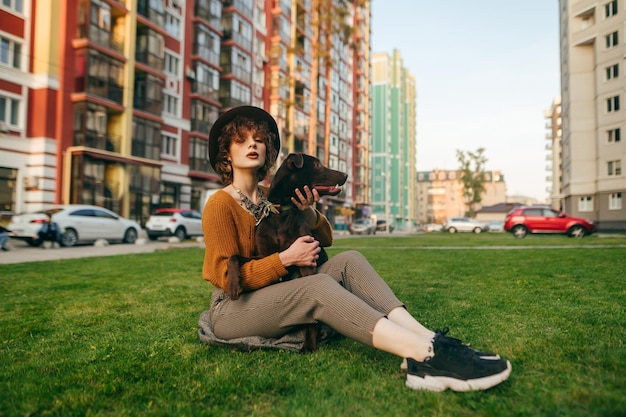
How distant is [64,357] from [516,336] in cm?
293

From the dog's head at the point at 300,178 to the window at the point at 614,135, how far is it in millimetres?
38274

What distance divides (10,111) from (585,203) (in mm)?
38772

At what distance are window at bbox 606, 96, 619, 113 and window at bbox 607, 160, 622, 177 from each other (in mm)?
3983

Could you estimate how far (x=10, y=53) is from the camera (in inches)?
733

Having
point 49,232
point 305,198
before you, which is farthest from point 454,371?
point 49,232

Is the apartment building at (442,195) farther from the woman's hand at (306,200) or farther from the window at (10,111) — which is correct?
the woman's hand at (306,200)

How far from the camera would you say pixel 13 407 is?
198 centimetres

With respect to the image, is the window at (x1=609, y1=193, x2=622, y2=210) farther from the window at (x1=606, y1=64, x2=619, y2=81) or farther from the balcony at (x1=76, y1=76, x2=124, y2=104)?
the balcony at (x1=76, y1=76, x2=124, y2=104)

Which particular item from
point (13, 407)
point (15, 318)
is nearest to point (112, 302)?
point (15, 318)

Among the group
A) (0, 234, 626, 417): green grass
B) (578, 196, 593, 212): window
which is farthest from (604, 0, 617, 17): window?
(0, 234, 626, 417): green grass

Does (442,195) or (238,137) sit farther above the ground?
(442,195)

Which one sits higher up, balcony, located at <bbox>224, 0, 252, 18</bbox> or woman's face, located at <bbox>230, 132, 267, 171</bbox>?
balcony, located at <bbox>224, 0, 252, 18</bbox>

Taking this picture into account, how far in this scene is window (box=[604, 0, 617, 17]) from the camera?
1337 inches

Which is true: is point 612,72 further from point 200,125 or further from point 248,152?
point 248,152
